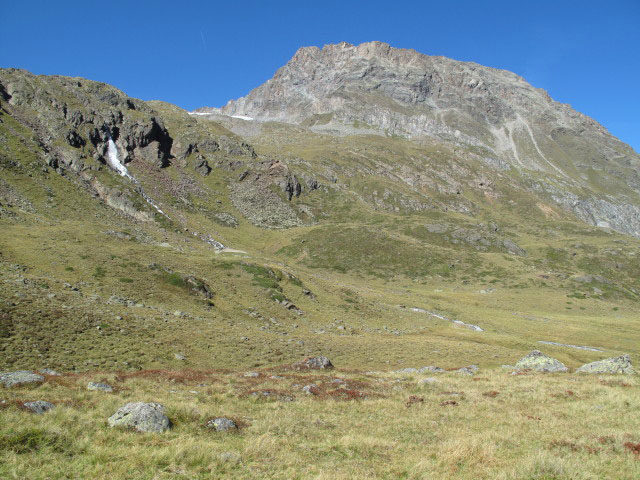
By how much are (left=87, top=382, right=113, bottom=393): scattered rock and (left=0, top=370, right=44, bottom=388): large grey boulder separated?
84.6 inches

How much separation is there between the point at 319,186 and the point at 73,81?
123 meters

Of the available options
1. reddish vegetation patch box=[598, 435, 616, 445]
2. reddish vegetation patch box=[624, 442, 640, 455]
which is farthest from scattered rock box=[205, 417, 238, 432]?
reddish vegetation patch box=[624, 442, 640, 455]

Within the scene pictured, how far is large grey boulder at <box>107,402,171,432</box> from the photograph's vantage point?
38.7 feet

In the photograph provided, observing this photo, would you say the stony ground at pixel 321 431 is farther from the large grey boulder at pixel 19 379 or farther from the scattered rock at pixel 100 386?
the large grey boulder at pixel 19 379

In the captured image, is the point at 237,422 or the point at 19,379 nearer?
the point at 237,422

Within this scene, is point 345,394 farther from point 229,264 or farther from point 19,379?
point 229,264

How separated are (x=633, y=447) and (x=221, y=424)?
15055 millimetres

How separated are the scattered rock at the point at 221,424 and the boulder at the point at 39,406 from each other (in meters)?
5.49

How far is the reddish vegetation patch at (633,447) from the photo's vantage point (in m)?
12.2

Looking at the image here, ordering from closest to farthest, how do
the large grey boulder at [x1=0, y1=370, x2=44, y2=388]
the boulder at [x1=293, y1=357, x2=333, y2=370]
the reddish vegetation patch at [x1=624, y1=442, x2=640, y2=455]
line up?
the reddish vegetation patch at [x1=624, y1=442, x2=640, y2=455]
the large grey boulder at [x1=0, y1=370, x2=44, y2=388]
the boulder at [x1=293, y1=357, x2=333, y2=370]

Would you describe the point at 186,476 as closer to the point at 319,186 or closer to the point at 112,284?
the point at 112,284

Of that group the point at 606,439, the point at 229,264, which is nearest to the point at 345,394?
the point at 606,439

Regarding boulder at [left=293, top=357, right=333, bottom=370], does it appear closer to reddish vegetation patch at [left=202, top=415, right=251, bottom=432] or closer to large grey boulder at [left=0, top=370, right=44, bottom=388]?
reddish vegetation patch at [left=202, top=415, right=251, bottom=432]

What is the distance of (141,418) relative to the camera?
39.8 ft
